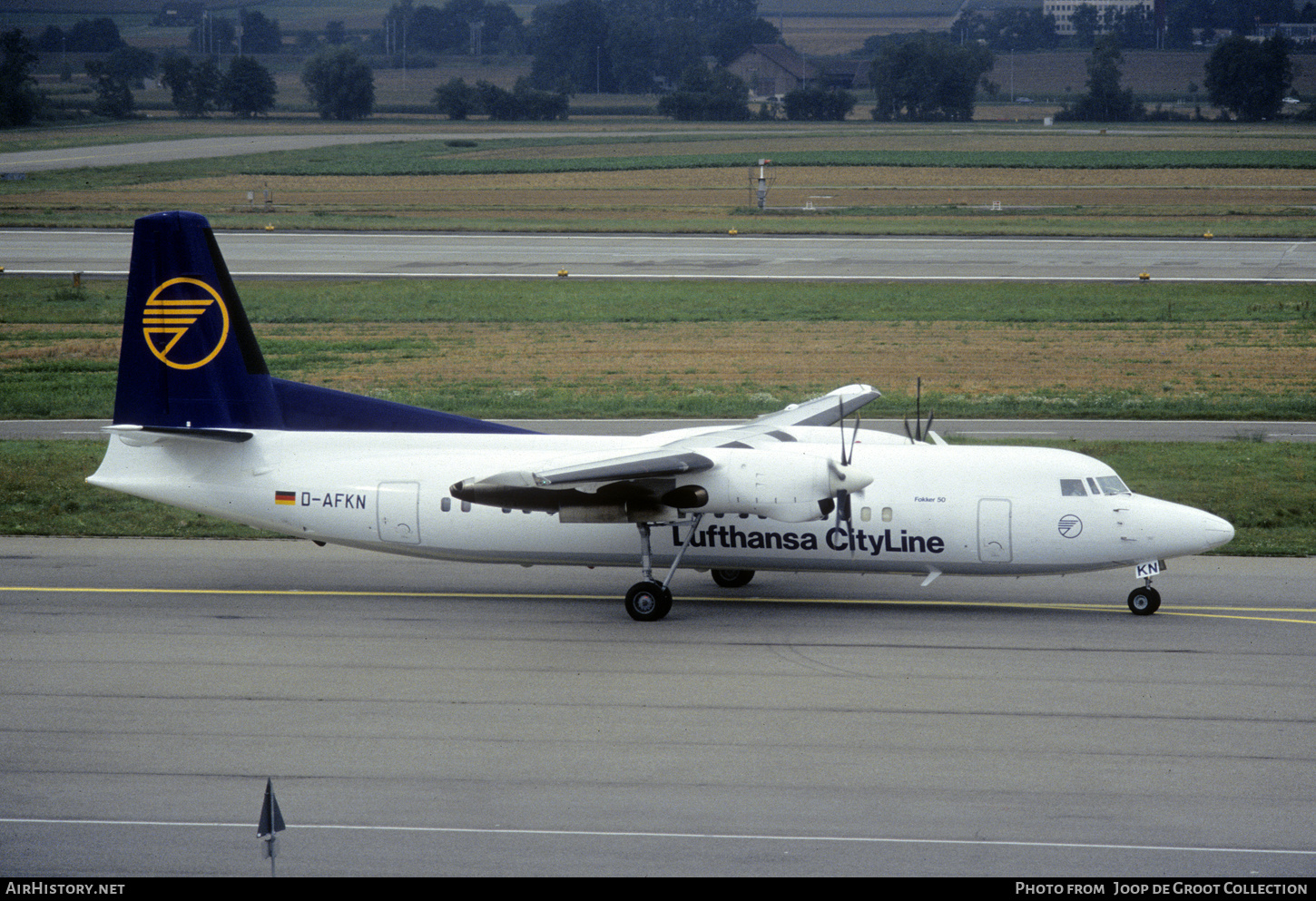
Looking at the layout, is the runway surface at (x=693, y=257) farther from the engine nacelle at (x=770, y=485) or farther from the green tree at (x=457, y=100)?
the green tree at (x=457, y=100)

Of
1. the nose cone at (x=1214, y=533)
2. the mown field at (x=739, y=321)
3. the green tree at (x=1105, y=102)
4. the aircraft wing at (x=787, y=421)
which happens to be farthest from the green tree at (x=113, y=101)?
the nose cone at (x=1214, y=533)

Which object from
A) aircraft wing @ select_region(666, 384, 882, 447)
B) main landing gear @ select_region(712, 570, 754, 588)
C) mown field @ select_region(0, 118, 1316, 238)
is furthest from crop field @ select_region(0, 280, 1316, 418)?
mown field @ select_region(0, 118, 1316, 238)

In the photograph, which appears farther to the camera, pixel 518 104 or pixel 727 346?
pixel 518 104

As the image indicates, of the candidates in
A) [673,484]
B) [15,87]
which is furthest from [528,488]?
[15,87]

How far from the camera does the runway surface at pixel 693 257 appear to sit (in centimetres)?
5503

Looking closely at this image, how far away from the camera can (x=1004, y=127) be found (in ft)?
448

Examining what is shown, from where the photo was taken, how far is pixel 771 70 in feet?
636

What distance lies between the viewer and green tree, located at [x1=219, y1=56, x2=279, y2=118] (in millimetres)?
150250

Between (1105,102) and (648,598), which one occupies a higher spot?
(1105,102)

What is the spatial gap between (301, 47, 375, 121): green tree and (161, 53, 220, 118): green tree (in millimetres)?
11427

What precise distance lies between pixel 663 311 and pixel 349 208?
39.7 metres

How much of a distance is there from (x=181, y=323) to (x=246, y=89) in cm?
14282

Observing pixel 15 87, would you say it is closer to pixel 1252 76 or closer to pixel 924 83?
pixel 924 83
